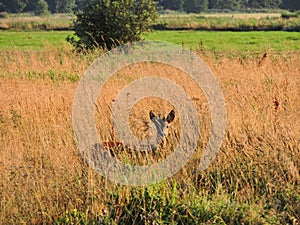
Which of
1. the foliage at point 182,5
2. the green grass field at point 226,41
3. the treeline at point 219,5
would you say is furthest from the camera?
the treeline at point 219,5

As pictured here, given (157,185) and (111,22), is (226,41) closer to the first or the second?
(111,22)

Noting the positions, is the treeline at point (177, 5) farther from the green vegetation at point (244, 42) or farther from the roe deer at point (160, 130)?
the roe deer at point (160, 130)

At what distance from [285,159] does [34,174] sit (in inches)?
89.5

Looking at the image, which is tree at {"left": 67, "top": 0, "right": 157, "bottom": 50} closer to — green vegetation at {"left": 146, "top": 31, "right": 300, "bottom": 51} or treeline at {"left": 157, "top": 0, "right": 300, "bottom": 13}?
green vegetation at {"left": 146, "top": 31, "right": 300, "bottom": 51}

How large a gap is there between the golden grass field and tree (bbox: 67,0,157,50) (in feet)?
26.0

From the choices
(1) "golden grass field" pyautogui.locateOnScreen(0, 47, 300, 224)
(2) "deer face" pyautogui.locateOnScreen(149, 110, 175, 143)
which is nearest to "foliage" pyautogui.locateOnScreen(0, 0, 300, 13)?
(1) "golden grass field" pyautogui.locateOnScreen(0, 47, 300, 224)

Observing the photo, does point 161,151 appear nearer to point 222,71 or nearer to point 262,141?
point 262,141

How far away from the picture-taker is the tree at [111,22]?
14.7 m

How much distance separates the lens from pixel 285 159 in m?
4.60

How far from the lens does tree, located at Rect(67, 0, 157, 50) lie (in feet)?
48.1

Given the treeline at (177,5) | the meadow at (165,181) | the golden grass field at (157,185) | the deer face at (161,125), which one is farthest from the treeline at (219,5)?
the deer face at (161,125)

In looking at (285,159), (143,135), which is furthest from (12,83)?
(285,159)

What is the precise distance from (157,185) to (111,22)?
10.8m

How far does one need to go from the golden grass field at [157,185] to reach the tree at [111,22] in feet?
26.0
